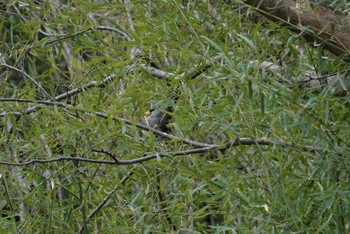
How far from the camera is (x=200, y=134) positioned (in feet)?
7.97

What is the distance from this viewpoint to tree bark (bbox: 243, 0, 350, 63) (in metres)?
1.94

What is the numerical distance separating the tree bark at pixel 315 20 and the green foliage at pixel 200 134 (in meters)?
0.07

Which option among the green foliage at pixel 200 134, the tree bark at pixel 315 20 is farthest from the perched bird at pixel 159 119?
the tree bark at pixel 315 20

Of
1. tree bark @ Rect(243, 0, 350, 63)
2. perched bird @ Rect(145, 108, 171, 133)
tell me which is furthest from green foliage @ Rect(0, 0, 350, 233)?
perched bird @ Rect(145, 108, 171, 133)

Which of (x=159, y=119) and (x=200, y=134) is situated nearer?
(x=200, y=134)

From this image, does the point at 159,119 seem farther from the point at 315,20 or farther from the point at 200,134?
the point at 315,20

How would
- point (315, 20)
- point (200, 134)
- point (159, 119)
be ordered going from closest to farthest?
1. point (315, 20)
2. point (200, 134)
3. point (159, 119)

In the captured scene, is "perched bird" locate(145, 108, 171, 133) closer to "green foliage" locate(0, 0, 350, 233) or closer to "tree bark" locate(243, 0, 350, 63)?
"green foliage" locate(0, 0, 350, 233)

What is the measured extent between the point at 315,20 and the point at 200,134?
1.95 ft

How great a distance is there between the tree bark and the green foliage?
2.7 inches

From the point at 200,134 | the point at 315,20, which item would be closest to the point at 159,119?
the point at 200,134

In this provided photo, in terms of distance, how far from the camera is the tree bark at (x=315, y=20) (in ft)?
6.36

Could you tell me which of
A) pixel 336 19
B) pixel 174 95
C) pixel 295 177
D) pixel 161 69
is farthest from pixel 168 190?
pixel 336 19

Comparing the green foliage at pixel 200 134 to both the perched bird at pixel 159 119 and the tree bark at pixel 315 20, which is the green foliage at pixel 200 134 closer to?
the tree bark at pixel 315 20
